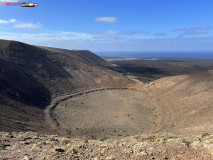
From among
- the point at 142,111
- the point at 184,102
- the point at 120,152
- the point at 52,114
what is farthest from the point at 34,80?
the point at 120,152

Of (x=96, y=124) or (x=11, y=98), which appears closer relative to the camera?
(x=96, y=124)

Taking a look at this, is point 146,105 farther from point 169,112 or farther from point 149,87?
point 149,87

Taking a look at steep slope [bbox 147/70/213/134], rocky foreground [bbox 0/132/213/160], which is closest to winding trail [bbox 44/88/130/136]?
rocky foreground [bbox 0/132/213/160]

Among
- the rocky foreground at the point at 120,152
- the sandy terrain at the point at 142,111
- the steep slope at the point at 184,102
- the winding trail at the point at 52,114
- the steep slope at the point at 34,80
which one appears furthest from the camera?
the steep slope at the point at 34,80

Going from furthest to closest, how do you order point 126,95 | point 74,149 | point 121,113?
point 126,95
point 121,113
point 74,149

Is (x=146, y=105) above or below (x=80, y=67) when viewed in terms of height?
below

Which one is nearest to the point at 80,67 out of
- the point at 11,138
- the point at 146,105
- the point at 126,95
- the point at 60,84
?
the point at 60,84

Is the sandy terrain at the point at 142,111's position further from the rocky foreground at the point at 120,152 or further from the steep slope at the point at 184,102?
the rocky foreground at the point at 120,152

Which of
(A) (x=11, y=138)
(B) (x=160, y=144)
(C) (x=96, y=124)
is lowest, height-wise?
(C) (x=96, y=124)

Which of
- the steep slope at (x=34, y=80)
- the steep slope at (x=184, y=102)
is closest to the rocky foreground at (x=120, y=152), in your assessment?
the steep slope at (x=34, y=80)
